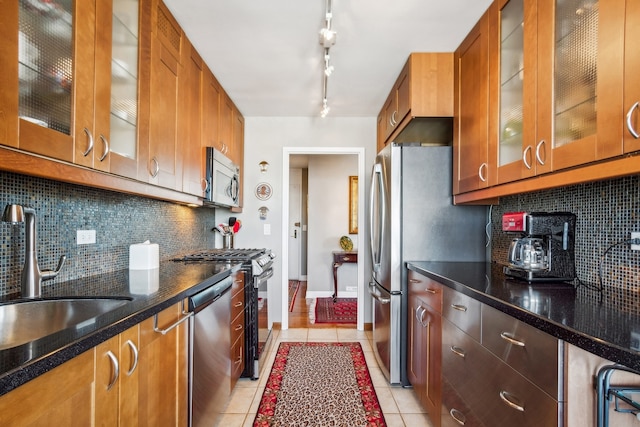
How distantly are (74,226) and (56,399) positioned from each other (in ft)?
3.47

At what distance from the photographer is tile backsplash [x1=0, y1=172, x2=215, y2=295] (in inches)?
48.1

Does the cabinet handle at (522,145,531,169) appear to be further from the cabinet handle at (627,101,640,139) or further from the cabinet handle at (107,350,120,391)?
the cabinet handle at (107,350,120,391)

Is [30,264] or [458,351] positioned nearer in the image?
[30,264]

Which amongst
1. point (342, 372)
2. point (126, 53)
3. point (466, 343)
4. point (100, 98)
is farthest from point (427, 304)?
point (126, 53)

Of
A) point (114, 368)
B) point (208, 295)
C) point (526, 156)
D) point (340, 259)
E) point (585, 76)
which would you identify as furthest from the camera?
point (340, 259)

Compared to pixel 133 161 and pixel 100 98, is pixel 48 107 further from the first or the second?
pixel 133 161

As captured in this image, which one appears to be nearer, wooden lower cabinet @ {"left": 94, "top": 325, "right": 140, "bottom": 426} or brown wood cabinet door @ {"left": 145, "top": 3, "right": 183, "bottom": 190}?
wooden lower cabinet @ {"left": 94, "top": 325, "right": 140, "bottom": 426}

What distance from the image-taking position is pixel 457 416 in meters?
1.46

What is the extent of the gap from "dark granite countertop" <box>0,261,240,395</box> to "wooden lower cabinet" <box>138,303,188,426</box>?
78 millimetres

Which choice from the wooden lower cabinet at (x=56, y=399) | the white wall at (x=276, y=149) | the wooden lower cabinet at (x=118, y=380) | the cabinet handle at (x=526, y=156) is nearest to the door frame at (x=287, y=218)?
the white wall at (x=276, y=149)

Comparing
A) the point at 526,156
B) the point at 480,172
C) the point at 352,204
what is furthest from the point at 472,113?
the point at 352,204

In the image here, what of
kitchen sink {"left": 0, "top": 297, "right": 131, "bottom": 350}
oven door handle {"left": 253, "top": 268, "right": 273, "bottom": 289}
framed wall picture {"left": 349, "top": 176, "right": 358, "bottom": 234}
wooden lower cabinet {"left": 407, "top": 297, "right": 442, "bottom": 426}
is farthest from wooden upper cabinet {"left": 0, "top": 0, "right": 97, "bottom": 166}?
framed wall picture {"left": 349, "top": 176, "right": 358, "bottom": 234}

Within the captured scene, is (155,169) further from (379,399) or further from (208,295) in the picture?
(379,399)

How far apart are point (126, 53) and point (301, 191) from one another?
5.12 m
